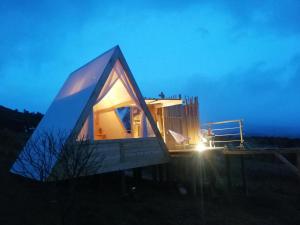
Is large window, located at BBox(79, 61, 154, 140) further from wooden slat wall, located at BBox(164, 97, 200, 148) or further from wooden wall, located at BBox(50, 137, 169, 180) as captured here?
A: wooden slat wall, located at BBox(164, 97, 200, 148)

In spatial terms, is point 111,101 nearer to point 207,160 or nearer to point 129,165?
point 129,165

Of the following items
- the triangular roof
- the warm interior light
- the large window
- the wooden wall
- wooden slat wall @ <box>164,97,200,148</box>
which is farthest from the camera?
wooden slat wall @ <box>164,97,200,148</box>

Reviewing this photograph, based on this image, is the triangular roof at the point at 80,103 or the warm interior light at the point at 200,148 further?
the warm interior light at the point at 200,148

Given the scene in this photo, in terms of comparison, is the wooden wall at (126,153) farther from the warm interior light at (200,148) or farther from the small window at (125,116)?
the small window at (125,116)

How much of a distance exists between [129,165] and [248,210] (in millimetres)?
3646

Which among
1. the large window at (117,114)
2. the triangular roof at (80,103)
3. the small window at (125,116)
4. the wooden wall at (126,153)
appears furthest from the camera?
the small window at (125,116)

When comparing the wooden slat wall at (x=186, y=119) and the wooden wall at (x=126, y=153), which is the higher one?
the wooden slat wall at (x=186, y=119)

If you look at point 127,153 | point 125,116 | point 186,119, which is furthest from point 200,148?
point 125,116

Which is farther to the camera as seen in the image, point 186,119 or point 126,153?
Result: point 186,119

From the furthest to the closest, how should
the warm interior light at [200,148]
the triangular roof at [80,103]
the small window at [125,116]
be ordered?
the small window at [125,116] → the warm interior light at [200,148] → the triangular roof at [80,103]

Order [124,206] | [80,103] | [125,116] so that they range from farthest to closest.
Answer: [125,116], [80,103], [124,206]

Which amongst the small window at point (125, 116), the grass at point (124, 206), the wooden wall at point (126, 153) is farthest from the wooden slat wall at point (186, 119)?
the wooden wall at point (126, 153)

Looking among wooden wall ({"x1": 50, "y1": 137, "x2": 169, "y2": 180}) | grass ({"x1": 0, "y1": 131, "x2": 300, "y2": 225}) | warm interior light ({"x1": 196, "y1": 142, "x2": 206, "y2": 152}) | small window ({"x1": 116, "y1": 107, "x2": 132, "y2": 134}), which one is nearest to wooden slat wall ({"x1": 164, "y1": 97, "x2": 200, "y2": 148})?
warm interior light ({"x1": 196, "y1": 142, "x2": 206, "y2": 152})

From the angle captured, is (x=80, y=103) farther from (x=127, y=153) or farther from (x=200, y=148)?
(x=200, y=148)
